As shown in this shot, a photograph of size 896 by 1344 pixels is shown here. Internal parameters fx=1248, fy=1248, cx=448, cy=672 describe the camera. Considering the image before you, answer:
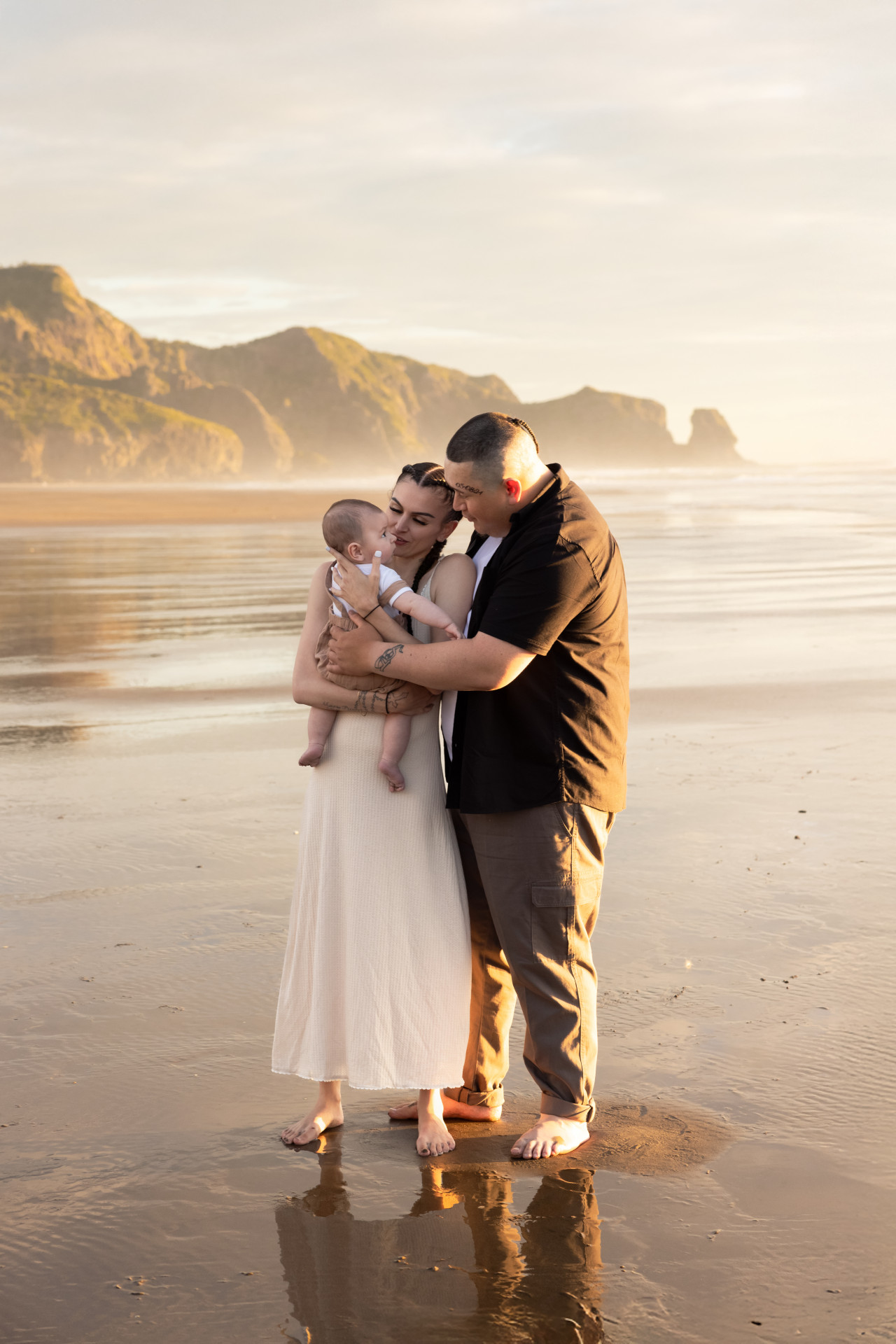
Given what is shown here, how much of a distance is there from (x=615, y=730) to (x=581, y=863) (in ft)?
1.27

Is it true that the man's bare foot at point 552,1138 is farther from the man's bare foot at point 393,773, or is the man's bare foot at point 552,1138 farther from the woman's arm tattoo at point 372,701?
the woman's arm tattoo at point 372,701

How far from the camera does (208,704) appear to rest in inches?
375

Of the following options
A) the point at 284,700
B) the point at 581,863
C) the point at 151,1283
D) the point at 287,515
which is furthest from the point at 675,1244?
the point at 287,515

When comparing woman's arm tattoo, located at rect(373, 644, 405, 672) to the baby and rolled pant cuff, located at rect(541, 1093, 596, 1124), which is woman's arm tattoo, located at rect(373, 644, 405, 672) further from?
rolled pant cuff, located at rect(541, 1093, 596, 1124)

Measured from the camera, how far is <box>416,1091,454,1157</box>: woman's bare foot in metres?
3.50

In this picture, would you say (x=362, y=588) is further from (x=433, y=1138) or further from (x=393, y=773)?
(x=433, y=1138)

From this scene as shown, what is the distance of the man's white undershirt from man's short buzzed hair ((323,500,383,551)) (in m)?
0.33

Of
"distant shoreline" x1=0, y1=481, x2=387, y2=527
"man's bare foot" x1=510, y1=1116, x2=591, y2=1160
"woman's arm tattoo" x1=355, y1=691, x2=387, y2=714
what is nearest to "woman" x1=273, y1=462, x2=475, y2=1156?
"woman's arm tattoo" x1=355, y1=691, x2=387, y2=714

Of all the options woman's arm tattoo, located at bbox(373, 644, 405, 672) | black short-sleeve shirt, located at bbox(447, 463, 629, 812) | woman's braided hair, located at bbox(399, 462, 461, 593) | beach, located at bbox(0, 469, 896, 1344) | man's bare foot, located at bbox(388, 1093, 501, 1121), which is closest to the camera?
beach, located at bbox(0, 469, 896, 1344)

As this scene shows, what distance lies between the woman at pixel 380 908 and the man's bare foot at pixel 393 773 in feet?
0.15

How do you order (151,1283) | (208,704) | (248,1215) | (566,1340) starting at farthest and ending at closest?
(208,704) < (248,1215) < (151,1283) < (566,1340)

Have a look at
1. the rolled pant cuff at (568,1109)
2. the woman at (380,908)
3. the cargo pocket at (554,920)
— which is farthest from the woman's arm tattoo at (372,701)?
the rolled pant cuff at (568,1109)

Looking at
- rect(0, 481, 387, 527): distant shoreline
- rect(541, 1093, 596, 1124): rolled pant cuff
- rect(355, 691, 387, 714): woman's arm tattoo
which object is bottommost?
rect(541, 1093, 596, 1124): rolled pant cuff

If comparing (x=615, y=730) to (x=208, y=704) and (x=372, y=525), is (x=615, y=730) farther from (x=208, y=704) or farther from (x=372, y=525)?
(x=208, y=704)
